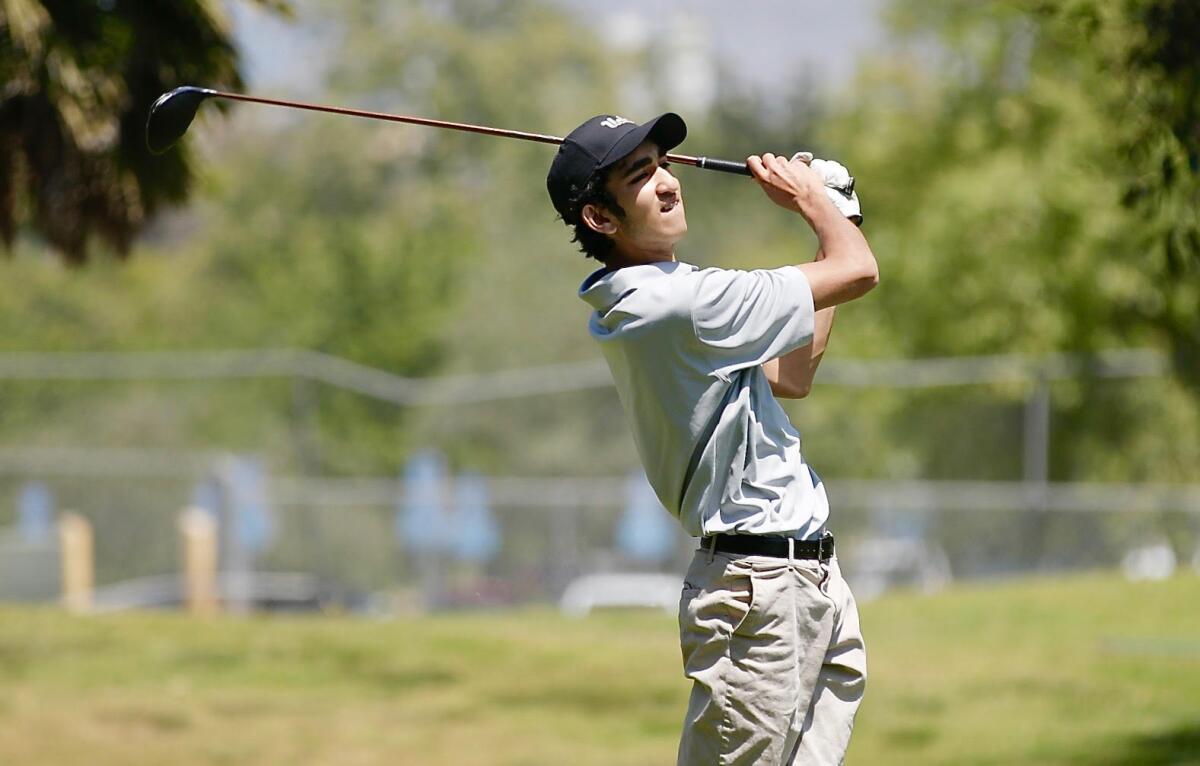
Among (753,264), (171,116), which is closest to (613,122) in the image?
(171,116)

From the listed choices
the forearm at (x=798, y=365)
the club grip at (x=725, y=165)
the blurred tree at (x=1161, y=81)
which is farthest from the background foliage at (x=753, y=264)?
the club grip at (x=725, y=165)

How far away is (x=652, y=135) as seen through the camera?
3.86 metres

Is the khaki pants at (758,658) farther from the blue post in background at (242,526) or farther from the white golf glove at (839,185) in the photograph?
the blue post in background at (242,526)

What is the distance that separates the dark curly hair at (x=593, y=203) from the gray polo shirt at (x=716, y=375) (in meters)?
0.10

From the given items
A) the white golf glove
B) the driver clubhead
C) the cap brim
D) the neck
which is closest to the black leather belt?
the neck

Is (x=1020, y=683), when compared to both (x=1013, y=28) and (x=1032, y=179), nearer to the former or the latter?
(x=1032, y=179)

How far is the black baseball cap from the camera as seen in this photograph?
3840mm

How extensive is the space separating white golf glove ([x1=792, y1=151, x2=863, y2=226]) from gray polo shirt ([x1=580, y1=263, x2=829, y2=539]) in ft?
0.86

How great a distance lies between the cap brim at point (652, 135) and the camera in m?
3.83

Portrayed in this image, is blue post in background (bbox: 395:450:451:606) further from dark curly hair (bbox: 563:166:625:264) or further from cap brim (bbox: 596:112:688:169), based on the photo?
cap brim (bbox: 596:112:688:169)

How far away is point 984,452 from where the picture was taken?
69.0ft

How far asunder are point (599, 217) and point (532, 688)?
26.3ft

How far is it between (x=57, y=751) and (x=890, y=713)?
4.55m

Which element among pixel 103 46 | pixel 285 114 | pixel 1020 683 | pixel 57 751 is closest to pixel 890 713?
pixel 1020 683
